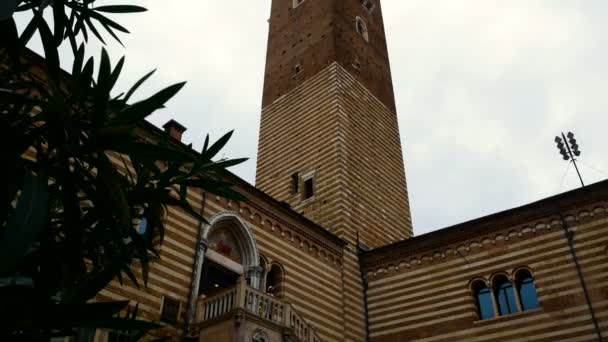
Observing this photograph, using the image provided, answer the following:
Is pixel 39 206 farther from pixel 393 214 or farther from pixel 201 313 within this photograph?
pixel 393 214

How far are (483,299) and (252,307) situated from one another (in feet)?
21.3

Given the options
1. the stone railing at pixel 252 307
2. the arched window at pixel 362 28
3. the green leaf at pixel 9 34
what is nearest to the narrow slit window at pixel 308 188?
the stone railing at pixel 252 307

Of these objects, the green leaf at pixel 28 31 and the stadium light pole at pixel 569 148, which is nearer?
the green leaf at pixel 28 31

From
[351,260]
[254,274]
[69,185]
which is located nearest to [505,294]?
[351,260]

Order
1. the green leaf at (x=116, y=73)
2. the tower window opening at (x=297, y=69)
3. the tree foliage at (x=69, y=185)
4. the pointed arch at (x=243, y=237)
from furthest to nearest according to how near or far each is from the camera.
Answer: the tower window opening at (x=297, y=69) < the pointed arch at (x=243, y=237) < the green leaf at (x=116, y=73) < the tree foliage at (x=69, y=185)

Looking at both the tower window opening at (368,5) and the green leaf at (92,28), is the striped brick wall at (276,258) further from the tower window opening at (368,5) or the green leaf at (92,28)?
the tower window opening at (368,5)

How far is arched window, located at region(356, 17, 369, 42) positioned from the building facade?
420 centimetres

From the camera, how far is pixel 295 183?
18.9m

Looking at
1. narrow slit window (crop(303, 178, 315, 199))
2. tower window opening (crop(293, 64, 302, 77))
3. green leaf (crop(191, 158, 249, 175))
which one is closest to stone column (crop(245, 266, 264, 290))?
narrow slit window (crop(303, 178, 315, 199))

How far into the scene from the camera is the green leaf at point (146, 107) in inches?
149

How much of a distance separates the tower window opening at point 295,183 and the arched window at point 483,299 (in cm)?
712

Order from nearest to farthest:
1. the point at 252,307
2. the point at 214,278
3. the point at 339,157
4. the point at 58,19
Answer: the point at 58,19 < the point at 252,307 < the point at 214,278 < the point at 339,157

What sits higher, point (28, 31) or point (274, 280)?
point (274, 280)

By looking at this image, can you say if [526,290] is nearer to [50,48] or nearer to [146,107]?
[146,107]
